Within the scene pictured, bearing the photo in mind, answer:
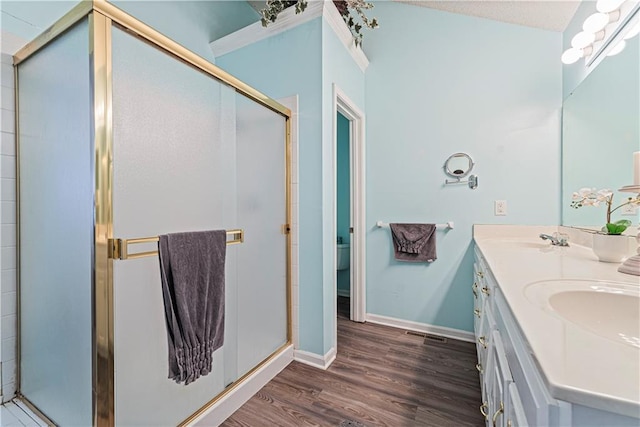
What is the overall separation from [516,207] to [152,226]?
2.39 m

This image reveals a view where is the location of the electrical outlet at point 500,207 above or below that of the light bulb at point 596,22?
below

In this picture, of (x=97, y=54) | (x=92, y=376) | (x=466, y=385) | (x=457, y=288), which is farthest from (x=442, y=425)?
(x=97, y=54)

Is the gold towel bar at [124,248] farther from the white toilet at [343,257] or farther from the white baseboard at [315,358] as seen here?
the white toilet at [343,257]

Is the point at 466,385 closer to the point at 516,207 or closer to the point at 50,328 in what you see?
the point at 516,207

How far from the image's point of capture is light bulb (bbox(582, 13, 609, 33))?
1.48m

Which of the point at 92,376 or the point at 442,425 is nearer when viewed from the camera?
the point at 92,376

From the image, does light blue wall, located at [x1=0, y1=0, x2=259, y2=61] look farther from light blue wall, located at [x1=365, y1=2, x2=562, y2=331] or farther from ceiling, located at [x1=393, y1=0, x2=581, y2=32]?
ceiling, located at [x1=393, y1=0, x2=581, y2=32]

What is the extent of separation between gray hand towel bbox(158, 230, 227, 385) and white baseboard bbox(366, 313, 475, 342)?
164cm

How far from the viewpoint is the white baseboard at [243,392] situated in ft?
4.38

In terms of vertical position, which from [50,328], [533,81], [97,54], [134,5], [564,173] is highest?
[134,5]

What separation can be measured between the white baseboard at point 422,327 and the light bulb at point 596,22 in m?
2.11

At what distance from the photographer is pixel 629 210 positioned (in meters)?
1.31

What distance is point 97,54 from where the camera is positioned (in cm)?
96

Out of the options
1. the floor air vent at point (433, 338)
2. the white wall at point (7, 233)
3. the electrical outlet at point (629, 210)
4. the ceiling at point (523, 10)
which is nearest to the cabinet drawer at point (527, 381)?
the electrical outlet at point (629, 210)
